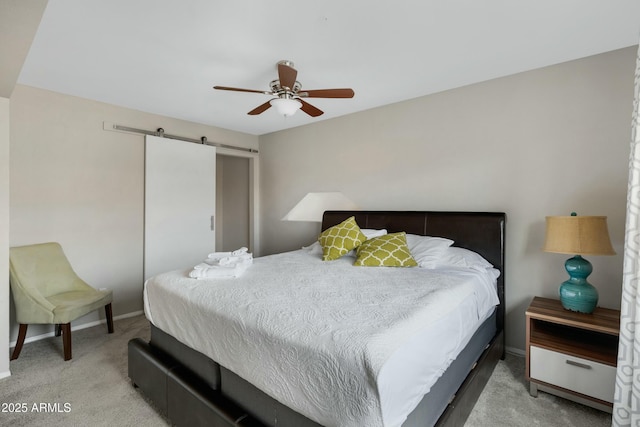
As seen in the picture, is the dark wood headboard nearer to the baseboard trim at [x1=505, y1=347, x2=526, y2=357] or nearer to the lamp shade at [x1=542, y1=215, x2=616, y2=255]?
the baseboard trim at [x1=505, y1=347, x2=526, y2=357]

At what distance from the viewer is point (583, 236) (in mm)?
1937

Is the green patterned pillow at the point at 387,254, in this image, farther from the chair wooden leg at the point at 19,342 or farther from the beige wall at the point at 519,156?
the chair wooden leg at the point at 19,342

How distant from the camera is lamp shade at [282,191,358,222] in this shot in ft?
13.0

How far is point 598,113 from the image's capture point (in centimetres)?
227

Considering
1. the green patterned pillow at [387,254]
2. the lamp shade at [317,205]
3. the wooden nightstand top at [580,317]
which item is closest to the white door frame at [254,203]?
the lamp shade at [317,205]

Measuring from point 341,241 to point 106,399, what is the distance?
216 centimetres

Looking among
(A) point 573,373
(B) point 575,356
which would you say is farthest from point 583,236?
(A) point 573,373

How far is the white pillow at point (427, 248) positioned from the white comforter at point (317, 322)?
0.60 feet

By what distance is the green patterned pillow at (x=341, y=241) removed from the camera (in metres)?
2.89

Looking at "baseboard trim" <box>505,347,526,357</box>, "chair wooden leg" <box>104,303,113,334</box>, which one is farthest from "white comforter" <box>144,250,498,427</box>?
"chair wooden leg" <box>104,303,113,334</box>

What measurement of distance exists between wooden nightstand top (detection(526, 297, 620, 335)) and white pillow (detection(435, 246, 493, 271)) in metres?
0.46

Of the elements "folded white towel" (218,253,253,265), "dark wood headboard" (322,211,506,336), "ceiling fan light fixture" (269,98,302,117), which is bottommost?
"folded white towel" (218,253,253,265)

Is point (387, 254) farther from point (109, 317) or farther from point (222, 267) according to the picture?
point (109, 317)

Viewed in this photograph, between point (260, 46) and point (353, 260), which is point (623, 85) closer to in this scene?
point (353, 260)
